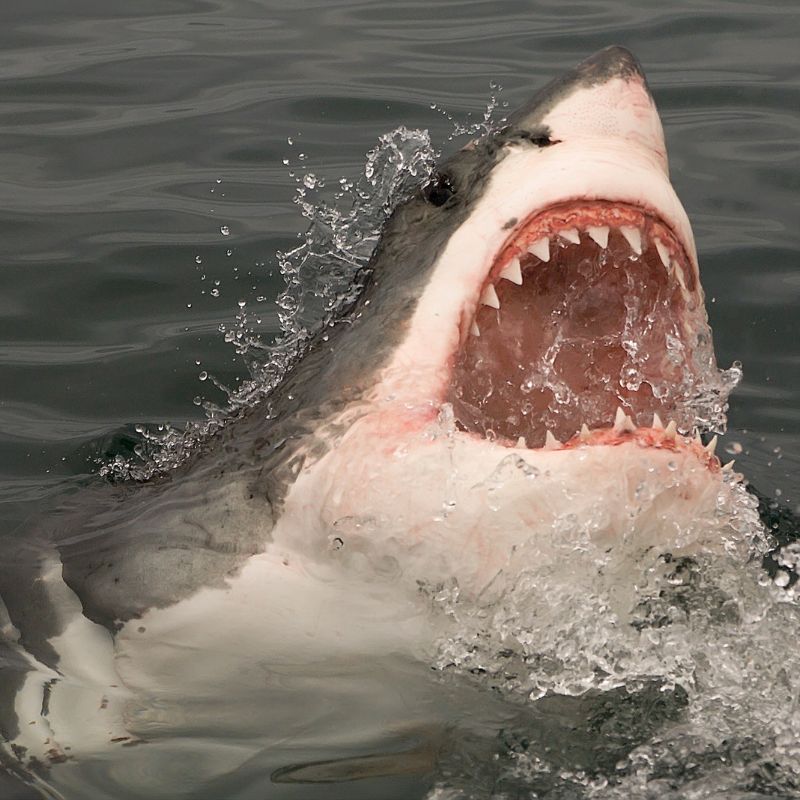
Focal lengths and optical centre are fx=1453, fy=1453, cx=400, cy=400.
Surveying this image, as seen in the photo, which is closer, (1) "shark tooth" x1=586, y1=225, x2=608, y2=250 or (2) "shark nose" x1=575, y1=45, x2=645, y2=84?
(1) "shark tooth" x1=586, y1=225, x2=608, y2=250

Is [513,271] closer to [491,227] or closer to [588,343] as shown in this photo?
[491,227]

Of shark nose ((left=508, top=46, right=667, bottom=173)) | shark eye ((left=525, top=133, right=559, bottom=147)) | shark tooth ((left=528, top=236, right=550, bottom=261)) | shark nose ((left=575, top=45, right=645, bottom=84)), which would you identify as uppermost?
shark nose ((left=575, top=45, right=645, bottom=84))

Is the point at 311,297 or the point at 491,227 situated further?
the point at 311,297

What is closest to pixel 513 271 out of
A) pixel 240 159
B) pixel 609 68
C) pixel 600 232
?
pixel 600 232

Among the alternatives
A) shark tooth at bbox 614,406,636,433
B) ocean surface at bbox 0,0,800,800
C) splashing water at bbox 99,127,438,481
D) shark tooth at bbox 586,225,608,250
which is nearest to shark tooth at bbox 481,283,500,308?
shark tooth at bbox 586,225,608,250

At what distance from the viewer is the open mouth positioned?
111 inches

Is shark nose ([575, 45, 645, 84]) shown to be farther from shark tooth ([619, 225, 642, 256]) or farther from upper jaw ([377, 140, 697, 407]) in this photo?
shark tooth ([619, 225, 642, 256])

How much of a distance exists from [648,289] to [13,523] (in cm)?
Answer: 182

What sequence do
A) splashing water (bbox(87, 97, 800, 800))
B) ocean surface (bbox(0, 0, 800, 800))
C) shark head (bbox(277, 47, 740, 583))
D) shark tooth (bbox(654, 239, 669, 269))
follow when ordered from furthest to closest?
1. ocean surface (bbox(0, 0, 800, 800))
2. shark tooth (bbox(654, 239, 669, 269))
3. splashing water (bbox(87, 97, 800, 800))
4. shark head (bbox(277, 47, 740, 583))

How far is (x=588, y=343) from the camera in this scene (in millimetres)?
3025

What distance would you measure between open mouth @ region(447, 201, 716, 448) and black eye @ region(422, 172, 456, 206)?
0.23 meters

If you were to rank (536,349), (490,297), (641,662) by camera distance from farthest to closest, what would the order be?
1. (536,349)
2. (641,662)
3. (490,297)

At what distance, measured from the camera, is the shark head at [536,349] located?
2477 mm

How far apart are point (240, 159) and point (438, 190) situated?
11.7 feet
